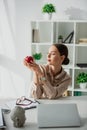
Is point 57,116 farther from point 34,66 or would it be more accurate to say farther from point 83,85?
point 83,85

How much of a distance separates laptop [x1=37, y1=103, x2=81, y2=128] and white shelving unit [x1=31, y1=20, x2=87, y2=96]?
1.95m

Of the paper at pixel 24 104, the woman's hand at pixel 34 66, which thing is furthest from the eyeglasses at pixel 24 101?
the woman's hand at pixel 34 66

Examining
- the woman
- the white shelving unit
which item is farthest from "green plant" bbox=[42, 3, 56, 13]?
the woman

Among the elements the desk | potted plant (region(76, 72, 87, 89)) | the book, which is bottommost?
potted plant (region(76, 72, 87, 89))

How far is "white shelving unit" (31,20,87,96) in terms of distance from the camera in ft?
11.5

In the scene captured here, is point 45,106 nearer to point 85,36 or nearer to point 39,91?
point 39,91

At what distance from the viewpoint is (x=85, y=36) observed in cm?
365

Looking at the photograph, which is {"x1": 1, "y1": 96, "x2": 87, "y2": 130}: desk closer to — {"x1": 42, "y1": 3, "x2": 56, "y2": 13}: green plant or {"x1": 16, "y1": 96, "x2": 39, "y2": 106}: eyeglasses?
{"x1": 16, "y1": 96, "x2": 39, "y2": 106}: eyeglasses

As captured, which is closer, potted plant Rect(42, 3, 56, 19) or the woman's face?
the woman's face

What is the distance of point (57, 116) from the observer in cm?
150

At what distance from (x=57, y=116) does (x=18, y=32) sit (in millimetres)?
2548

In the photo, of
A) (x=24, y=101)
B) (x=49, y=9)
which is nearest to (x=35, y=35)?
(x=49, y=9)

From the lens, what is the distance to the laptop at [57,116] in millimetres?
1451

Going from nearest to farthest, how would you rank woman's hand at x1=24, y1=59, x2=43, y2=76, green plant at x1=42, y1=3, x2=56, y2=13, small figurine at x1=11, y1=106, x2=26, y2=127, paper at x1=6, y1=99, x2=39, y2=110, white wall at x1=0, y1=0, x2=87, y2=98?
small figurine at x1=11, y1=106, x2=26, y2=127 < paper at x1=6, y1=99, x2=39, y2=110 < woman's hand at x1=24, y1=59, x2=43, y2=76 < green plant at x1=42, y1=3, x2=56, y2=13 < white wall at x1=0, y1=0, x2=87, y2=98
